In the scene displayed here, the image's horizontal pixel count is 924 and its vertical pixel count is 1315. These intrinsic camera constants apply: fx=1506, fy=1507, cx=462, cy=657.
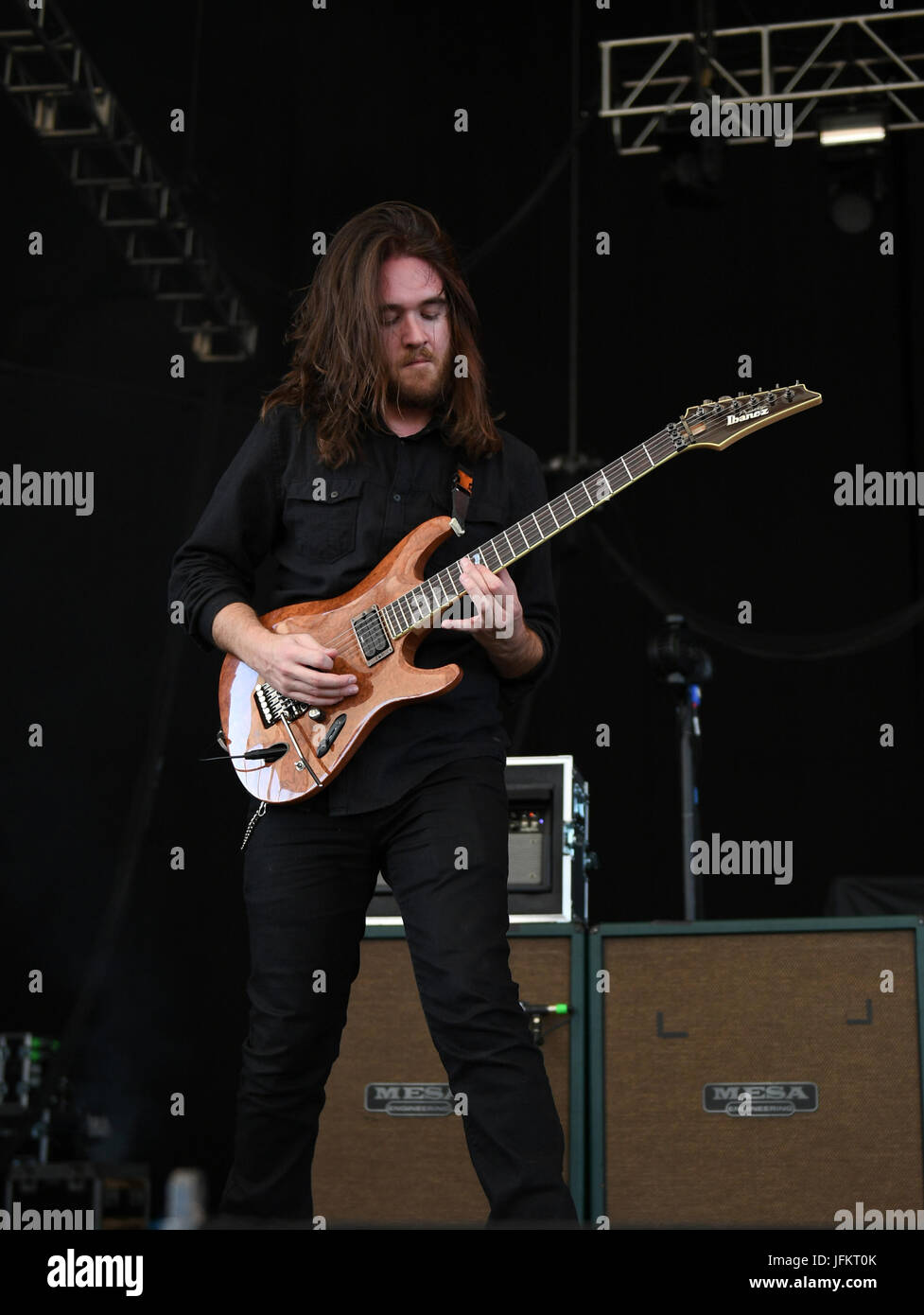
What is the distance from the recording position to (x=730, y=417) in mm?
2689

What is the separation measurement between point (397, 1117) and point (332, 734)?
1.62 meters

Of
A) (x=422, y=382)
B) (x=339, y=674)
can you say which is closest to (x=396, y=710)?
(x=339, y=674)

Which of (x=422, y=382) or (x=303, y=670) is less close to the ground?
(x=422, y=382)

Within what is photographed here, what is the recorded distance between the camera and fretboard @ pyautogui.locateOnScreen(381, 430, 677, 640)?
2.46m

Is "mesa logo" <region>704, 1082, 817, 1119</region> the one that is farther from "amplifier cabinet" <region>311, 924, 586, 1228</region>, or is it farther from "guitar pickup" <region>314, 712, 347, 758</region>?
"guitar pickup" <region>314, 712, 347, 758</region>

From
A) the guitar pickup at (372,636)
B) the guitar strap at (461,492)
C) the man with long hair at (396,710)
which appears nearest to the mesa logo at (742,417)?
the man with long hair at (396,710)

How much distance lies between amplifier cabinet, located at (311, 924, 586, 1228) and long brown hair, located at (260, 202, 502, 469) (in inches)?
62.8

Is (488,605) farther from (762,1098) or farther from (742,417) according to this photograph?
(762,1098)

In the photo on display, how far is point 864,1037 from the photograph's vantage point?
3.48 meters

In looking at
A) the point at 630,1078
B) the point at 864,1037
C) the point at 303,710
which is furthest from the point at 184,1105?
the point at 303,710

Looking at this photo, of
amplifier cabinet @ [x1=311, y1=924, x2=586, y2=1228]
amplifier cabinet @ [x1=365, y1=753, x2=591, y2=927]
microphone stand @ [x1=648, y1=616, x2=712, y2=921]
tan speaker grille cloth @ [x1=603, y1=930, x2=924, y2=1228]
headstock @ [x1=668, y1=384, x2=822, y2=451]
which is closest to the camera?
headstock @ [x1=668, y1=384, x2=822, y2=451]

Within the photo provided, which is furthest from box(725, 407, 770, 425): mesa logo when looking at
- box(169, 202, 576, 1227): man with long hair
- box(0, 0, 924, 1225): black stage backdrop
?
box(0, 0, 924, 1225): black stage backdrop
